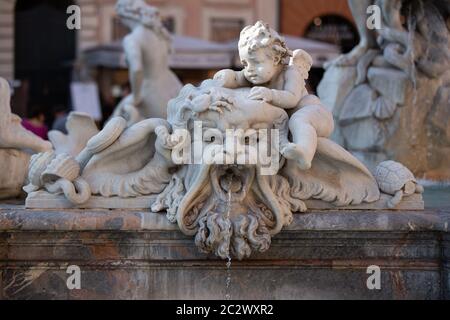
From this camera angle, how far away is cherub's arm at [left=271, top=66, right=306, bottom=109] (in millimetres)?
4906

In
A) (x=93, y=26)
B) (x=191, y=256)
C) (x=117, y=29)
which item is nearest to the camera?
(x=191, y=256)

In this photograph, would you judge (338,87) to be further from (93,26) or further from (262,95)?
(93,26)

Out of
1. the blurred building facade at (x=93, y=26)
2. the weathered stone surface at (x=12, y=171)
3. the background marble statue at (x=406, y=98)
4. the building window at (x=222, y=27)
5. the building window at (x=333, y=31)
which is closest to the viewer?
the weathered stone surface at (x=12, y=171)

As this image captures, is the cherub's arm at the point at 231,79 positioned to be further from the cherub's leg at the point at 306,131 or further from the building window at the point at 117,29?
the building window at the point at 117,29

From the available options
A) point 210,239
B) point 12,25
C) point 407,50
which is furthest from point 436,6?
point 12,25

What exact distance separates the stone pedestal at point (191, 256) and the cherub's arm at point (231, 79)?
718mm

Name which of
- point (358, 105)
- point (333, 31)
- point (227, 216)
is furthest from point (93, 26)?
point (227, 216)

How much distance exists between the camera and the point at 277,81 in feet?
16.6

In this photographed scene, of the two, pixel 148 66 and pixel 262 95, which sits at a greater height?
pixel 148 66

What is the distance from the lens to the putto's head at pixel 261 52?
16.1 ft

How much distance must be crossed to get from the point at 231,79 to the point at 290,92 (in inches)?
11.2

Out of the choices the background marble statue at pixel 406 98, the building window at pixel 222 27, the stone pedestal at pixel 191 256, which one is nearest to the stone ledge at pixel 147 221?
the stone pedestal at pixel 191 256

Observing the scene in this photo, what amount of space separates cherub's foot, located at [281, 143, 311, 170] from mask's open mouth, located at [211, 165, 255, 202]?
0.52 feet

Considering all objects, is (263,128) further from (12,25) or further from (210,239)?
(12,25)
